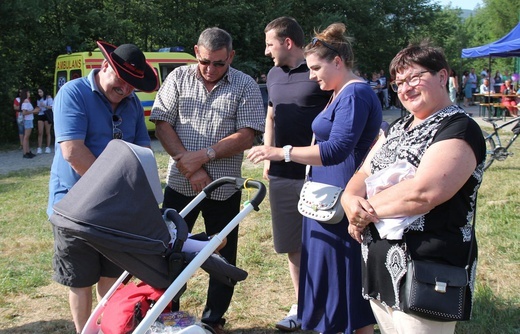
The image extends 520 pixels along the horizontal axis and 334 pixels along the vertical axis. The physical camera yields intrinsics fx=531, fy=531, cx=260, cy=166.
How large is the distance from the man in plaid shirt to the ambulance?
1093cm

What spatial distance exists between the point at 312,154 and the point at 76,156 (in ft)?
4.42

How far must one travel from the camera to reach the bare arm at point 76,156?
304cm

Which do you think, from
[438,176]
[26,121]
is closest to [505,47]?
[26,121]

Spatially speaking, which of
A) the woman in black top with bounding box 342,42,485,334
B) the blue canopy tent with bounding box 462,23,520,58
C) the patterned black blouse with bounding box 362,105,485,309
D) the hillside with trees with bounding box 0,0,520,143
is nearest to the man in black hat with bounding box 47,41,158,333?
the woman in black top with bounding box 342,42,485,334

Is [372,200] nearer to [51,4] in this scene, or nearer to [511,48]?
[511,48]

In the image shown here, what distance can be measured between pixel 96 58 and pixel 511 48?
11.7 metres

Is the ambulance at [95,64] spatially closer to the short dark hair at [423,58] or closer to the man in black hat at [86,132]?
the man in black hat at [86,132]

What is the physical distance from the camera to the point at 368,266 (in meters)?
2.47

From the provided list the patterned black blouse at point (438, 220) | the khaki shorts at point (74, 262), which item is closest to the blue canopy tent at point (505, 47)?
the patterned black blouse at point (438, 220)

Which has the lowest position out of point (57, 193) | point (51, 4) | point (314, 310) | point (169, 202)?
point (314, 310)

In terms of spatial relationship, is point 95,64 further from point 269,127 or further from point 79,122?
point 79,122

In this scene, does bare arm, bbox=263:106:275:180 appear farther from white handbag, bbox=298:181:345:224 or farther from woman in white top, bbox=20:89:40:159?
woman in white top, bbox=20:89:40:159

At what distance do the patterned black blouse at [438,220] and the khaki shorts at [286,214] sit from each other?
1499 mm

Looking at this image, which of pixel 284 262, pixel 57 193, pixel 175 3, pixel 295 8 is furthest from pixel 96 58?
pixel 295 8
